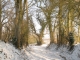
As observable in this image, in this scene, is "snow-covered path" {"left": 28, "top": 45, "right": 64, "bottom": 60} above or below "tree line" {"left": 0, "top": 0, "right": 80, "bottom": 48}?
below

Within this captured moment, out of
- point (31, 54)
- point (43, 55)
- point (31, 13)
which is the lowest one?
point (43, 55)

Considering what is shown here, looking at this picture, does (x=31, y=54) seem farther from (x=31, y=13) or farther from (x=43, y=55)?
(x=31, y=13)

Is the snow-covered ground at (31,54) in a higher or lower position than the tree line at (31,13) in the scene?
lower

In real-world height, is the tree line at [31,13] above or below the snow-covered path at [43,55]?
above

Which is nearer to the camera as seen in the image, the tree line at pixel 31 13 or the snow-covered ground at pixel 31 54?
the snow-covered ground at pixel 31 54

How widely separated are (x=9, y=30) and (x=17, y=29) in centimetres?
428

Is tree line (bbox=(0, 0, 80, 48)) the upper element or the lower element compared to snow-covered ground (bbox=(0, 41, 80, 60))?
upper

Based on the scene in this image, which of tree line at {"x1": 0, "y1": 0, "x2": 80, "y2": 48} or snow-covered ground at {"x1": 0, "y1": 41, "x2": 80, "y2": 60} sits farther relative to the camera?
tree line at {"x1": 0, "y1": 0, "x2": 80, "y2": 48}

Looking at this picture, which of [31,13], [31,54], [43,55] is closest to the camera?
[31,54]

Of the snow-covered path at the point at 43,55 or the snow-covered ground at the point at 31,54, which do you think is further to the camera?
the snow-covered path at the point at 43,55

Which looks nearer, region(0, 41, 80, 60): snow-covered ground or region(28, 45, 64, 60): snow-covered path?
region(0, 41, 80, 60): snow-covered ground

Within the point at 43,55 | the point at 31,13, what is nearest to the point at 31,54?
the point at 43,55

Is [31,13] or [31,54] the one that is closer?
[31,54]

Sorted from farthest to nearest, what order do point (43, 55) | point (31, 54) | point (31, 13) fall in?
point (31, 13)
point (43, 55)
point (31, 54)
